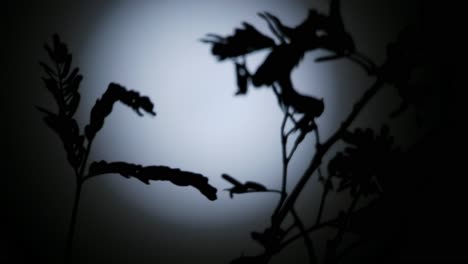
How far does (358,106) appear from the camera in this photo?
A: 3.26 ft

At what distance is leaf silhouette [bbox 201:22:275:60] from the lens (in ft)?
3.15

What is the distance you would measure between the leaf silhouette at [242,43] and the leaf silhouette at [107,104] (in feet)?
0.90

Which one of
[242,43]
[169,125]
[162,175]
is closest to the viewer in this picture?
[162,175]

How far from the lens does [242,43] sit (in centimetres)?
98

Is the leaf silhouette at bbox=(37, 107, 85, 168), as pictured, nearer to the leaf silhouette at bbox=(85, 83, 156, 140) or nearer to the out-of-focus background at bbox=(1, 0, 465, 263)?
the leaf silhouette at bbox=(85, 83, 156, 140)

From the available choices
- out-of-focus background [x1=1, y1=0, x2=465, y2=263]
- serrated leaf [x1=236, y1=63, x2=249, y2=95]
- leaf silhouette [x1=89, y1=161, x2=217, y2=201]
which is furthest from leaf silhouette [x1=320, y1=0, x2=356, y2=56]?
out-of-focus background [x1=1, y1=0, x2=465, y2=263]

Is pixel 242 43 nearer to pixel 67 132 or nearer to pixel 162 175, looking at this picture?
pixel 162 175

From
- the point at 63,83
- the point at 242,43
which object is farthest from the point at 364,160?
the point at 63,83

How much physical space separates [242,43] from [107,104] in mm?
429

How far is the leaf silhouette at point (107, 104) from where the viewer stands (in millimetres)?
908

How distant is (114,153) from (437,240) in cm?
217

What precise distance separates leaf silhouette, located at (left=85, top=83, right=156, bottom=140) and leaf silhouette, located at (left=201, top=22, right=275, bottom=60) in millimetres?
275

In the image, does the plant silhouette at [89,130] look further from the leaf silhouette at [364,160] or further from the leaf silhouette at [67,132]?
the leaf silhouette at [364,160]

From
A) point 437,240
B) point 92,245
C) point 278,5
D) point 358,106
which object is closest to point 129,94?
point 358,106
